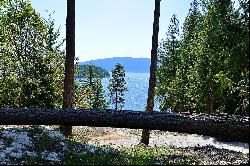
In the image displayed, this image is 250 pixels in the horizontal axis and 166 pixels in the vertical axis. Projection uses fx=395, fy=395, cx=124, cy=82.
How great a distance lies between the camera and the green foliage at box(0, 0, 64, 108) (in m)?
32.3

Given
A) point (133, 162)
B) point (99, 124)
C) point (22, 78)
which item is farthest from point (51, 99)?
point (133, 162)

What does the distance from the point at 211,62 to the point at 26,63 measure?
15845 millimetres

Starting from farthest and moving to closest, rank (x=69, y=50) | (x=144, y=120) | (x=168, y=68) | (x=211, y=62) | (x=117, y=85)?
(x=117, y=85) < (x=168, y=68) < (x=211, y=62) < (x=69, y=50) < (x=144, y=120)

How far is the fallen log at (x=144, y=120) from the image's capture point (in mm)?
13938

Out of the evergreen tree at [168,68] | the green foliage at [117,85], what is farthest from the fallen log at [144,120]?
the green foliage at [117,85]

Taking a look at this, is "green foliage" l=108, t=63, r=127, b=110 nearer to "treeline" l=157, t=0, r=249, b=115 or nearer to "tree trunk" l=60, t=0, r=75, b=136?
"treeline" l=157, t=0, r=249, b=115

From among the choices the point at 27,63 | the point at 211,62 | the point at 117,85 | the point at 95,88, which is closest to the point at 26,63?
the point at 27,63

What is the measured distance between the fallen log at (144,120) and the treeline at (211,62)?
1.35m

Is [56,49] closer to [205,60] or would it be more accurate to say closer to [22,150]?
[205,60]

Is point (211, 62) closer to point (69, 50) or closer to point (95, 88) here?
point (69, 50)

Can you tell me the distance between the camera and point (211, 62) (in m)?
33.0

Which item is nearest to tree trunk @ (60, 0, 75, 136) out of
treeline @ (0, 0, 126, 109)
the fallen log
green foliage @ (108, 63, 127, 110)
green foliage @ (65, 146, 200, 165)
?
the fallen log

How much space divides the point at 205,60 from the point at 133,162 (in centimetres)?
2243

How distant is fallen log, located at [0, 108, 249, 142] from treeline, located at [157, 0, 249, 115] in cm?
135
